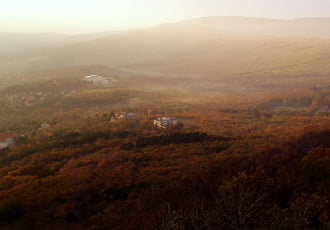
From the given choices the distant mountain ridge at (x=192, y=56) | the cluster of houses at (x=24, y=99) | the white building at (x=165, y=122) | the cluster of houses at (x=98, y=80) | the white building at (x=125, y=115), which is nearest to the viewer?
the white building at (x=165, y=122)

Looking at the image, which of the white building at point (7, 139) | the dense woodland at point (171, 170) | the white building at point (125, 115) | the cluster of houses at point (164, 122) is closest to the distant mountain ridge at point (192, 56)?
the dense woodland at point (171, 170)

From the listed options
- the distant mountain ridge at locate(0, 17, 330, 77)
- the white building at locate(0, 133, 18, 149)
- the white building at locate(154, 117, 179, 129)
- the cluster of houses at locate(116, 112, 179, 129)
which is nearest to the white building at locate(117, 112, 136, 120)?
the cluster of houses at locate(116, 112, 179, 129)

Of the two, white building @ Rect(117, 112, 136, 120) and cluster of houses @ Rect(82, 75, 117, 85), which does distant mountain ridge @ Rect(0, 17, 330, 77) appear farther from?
white building @ Rect(117, 112, 136, 120)

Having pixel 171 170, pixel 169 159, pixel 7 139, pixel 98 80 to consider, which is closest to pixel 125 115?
pixel 7 139

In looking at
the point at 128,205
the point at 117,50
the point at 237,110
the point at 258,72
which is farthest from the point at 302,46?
the point at 128,205

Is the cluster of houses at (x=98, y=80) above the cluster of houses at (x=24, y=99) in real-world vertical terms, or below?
above

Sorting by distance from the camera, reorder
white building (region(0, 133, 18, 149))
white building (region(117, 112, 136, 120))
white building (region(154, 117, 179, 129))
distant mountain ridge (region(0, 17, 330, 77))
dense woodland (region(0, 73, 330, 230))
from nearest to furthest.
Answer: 1. dense woodland (region(0, 73, 330, 230))
2. white building (region(0, 133, 18, 149))
3. white building (region(154, 117, 179, 129))
4. white building (region(117, 112, 136, 120))
5. distant mountain ridge (region(0, 17, 330, 77))

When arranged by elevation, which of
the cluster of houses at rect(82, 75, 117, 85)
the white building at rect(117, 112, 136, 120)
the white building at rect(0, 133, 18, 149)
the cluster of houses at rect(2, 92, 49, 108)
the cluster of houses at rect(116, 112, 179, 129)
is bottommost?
the cluster of houses at rect(2, 92, 49, 108)

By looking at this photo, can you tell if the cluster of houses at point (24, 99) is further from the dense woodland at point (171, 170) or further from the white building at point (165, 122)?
the white building at point (165, 122)

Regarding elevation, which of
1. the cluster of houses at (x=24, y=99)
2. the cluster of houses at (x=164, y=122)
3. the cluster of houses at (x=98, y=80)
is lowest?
the cluster of houses at (x=24, y=99)

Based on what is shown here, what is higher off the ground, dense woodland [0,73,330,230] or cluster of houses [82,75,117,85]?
dense woodland [0,73,330,230]
